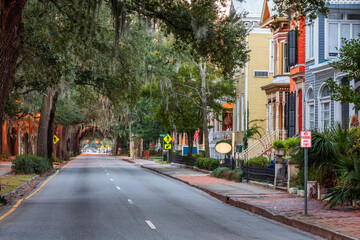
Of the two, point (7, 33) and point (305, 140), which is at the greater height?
point (7, 33)

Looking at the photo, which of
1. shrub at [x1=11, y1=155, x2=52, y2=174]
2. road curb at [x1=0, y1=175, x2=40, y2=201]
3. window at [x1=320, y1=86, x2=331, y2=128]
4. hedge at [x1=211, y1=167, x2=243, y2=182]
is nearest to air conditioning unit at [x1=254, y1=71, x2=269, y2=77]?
hedge at [x1=211, y1=167, x2=243, y2=182]

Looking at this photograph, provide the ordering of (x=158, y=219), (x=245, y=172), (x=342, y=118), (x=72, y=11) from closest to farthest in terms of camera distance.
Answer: (x=158, y=219)
(x=72, y=11)
(x=342, y=118)
(x=245, y=172)

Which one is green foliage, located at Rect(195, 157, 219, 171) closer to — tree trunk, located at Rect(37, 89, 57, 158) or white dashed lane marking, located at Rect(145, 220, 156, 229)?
tree trunk, located at Rect(37, 89, 57, 158)

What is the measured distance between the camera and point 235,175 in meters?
29.3

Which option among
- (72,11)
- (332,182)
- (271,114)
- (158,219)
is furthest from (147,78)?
(158,219)

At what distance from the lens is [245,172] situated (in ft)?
93.4

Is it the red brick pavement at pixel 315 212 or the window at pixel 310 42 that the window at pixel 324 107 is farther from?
the red brick pavement at pixel 315 212

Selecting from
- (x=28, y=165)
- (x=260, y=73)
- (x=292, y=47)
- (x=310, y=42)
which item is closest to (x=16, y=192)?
(x=28, y=165)

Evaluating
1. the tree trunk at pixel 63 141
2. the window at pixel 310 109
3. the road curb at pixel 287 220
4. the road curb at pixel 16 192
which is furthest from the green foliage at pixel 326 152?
the tree trunk at pixel 63 141

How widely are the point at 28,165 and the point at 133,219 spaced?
913 inches

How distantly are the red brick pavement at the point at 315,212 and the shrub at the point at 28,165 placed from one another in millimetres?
19369

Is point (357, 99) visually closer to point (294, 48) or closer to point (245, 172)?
point (245, 172)

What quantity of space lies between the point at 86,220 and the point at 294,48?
67.9 feet

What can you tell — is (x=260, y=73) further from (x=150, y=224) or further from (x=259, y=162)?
(x=150, y=224)
